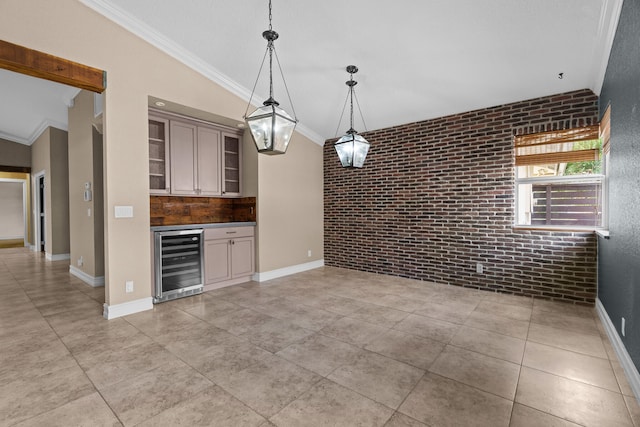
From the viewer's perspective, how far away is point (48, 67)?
291 cm

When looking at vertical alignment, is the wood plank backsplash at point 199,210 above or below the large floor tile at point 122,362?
above

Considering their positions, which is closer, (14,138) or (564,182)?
(564,182)

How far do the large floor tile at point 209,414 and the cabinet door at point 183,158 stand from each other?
3.24 meters

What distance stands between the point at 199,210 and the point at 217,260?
→ 1.00 metres

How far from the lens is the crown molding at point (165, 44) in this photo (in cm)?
323

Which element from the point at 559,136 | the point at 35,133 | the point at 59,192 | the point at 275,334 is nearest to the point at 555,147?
the point at 559,136

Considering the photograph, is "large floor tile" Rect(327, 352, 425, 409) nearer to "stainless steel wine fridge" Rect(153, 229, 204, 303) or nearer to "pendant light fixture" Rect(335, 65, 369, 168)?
"pendant light fixture" Rect(335, 65, 369, 168)

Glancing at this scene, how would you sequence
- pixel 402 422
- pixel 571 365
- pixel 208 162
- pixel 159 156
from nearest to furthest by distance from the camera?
pixel 402 422
pixel 571 365
pixel 159 156
pixel 208 162

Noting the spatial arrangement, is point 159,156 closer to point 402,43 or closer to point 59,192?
point 402,43

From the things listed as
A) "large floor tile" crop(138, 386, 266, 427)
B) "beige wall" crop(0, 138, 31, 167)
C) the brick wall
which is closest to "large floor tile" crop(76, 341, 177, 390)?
"large floor tile" crop(138, 386, 266, 427)

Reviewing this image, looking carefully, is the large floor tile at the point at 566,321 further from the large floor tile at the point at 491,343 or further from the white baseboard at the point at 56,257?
the white baseboard at the point at 56,257

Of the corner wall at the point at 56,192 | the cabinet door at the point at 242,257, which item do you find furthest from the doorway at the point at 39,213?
the cabinet door at the point at 242,257

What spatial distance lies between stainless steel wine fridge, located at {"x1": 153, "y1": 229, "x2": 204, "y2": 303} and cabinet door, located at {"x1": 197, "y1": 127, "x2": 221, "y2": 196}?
85 centimetres

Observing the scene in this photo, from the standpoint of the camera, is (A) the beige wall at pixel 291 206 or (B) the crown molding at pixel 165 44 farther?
(A) the beige wall at pixel 291 206
